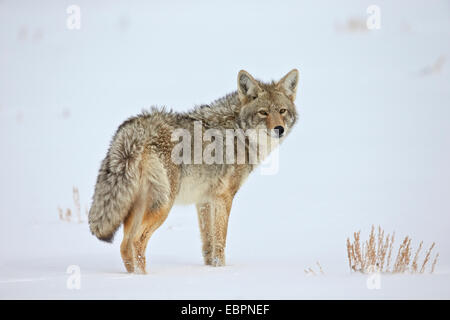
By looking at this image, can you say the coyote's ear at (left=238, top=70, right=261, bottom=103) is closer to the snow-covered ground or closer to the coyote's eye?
the coyote's eye

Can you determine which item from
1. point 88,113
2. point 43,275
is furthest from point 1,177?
point 43,275

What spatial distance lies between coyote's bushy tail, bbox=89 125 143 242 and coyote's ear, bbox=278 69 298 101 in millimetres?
1963

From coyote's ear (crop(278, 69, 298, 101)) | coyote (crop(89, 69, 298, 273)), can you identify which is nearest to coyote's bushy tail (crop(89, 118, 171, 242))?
coyote (crop(89, 69, 298, 273))

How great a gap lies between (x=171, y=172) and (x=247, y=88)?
1.44 meters

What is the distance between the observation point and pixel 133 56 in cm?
1844

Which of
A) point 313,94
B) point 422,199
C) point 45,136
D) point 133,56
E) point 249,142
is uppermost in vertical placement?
point 133,56

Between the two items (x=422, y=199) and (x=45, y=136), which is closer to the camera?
(x=422, y=199)

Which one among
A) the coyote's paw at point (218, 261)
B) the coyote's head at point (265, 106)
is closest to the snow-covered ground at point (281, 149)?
the coyote's paw at point (218, 261)

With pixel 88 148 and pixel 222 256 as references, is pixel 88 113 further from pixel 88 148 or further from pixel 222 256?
pixel 222 256

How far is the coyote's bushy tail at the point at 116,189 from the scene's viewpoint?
5305 mm

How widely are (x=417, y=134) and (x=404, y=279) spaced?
7.58m

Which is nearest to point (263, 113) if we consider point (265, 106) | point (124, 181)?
point (265, 106)

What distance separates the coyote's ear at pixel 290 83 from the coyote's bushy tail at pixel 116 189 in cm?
196

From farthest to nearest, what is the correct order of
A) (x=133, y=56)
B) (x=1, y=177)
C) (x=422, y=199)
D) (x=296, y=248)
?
(x=133, y=56)
(x=1, y=177)
(x=422, y=199)
(x=296, y=248)
